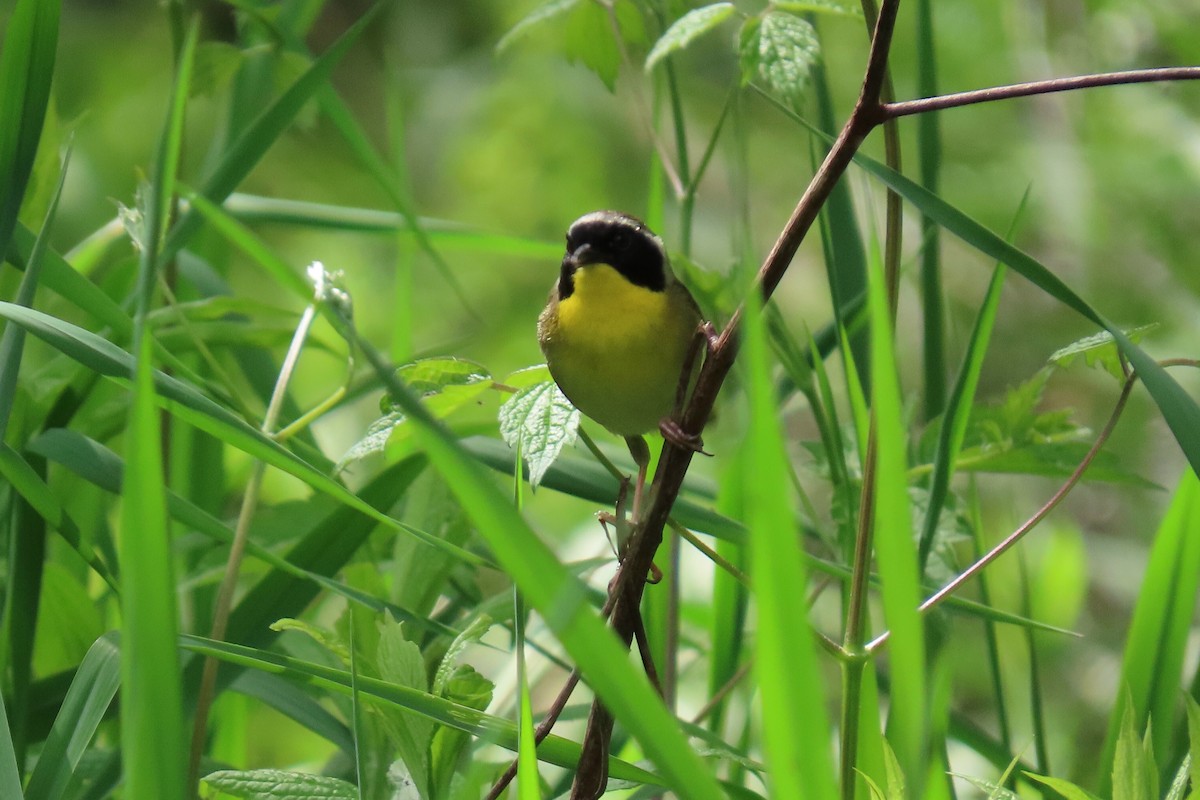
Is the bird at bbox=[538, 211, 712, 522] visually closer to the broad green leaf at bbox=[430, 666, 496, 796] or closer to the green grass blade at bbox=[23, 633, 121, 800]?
the broad green leaf at bbox=[430, 666, 496, 796]

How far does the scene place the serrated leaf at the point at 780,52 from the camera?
113 cm

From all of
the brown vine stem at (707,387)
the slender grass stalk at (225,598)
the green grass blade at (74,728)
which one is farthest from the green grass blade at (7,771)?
the brown vine stem at (707,387)

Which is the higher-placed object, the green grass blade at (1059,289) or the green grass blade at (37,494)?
the green grass blade at (1059,289)

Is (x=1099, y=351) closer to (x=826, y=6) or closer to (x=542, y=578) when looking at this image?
(x=826, y=6)

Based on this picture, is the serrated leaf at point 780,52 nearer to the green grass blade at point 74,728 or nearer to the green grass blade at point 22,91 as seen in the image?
the green grass blade at point 22,91

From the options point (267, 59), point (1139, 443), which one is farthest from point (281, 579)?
point (1139, 443)

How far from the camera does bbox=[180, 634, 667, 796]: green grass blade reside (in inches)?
34.4

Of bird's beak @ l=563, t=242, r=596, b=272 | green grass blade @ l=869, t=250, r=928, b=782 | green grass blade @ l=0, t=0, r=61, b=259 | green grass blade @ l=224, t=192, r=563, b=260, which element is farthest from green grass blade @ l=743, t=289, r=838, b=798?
bird's beak @ l=563, t=242, r=596, b=272

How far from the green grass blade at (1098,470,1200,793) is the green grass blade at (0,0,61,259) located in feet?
3.78

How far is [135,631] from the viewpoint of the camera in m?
0.70

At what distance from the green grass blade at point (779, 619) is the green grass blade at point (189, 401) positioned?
0.40 metres

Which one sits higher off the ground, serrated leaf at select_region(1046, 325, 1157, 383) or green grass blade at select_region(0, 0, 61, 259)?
green grass blade at select_region(0, 0, 61, 259)

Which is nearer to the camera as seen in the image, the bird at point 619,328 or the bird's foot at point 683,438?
the bird's foot at point 683,438

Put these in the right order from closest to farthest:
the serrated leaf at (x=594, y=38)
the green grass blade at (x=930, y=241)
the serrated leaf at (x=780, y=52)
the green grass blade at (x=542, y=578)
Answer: the green grass blade at (x=542, y=578) → the serrated leaf at (x=780, y=52) → the green grass blade at (x=930, y=241) → the serrated leaf at (x=594, y=38)
